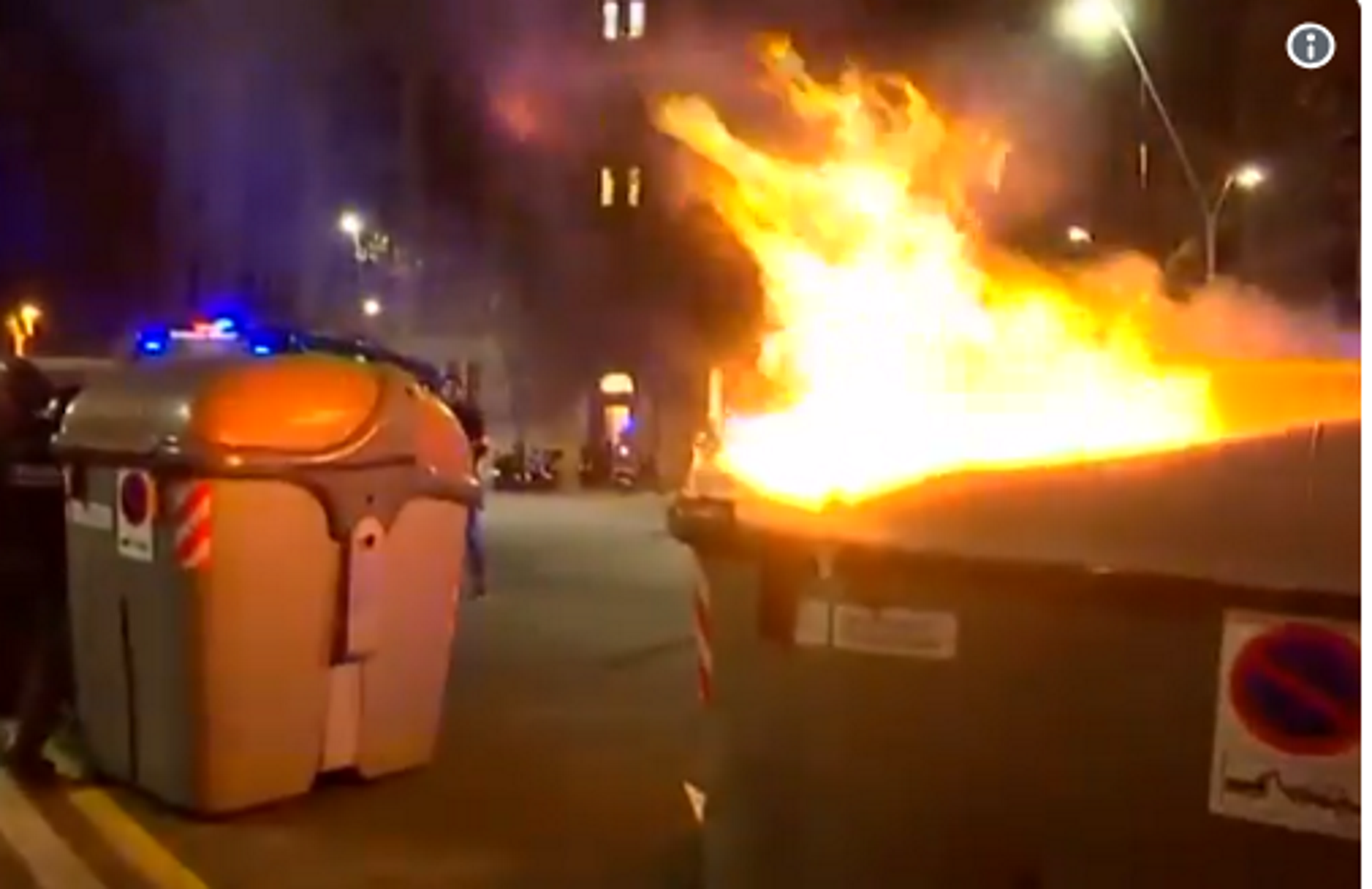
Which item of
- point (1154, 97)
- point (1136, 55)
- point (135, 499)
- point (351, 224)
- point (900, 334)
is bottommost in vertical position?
point (135, 499)

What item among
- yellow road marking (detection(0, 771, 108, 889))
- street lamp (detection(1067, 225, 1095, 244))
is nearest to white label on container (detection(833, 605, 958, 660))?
yellow road marking (detection(0, 771, 108, 889))

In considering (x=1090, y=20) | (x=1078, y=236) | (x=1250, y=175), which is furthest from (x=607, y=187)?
(x=1090, y=20)

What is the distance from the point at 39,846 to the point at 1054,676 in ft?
14.1

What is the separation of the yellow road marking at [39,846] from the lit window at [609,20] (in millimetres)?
38456

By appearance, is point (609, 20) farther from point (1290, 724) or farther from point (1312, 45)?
point (1290, 724)

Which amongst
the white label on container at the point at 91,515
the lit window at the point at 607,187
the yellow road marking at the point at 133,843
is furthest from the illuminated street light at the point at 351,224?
the yellow road marking at the point at 133,843

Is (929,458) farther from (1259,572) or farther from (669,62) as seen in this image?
(669,62)

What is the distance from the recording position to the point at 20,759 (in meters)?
8.62

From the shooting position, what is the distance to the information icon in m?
16.8

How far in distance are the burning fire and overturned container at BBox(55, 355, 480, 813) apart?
146 cm

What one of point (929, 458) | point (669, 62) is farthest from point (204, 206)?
point (929, 458)

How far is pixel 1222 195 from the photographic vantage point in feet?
77.6

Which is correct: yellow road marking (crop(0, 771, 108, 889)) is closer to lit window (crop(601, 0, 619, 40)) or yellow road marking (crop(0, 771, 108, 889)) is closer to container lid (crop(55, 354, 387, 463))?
container lid (crop(55, 354, 387, 463))

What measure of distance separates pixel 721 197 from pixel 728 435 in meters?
3.30
